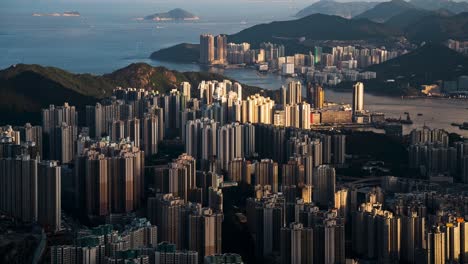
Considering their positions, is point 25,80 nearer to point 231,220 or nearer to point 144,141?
point 144,141

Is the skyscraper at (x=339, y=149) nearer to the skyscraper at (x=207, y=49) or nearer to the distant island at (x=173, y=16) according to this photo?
the skyscraper at (x=207, y=49)

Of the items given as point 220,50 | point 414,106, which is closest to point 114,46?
point 220,50

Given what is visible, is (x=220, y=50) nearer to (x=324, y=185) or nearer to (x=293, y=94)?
(x=293, y=94)

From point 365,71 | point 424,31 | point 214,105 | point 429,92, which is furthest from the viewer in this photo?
point 424,31

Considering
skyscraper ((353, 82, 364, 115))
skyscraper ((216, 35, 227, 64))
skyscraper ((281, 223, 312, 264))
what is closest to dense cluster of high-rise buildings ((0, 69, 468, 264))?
skyscraper ((281, 223, 312, 264))

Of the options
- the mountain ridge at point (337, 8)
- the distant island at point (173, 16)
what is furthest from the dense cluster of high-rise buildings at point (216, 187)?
the distant island at point (173, 16)

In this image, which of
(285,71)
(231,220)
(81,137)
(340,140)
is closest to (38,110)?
(81,137)

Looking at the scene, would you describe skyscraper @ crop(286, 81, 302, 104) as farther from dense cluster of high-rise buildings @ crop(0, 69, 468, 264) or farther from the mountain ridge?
the mountain ridge

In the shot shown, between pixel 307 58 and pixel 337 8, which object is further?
pixel 337 8
